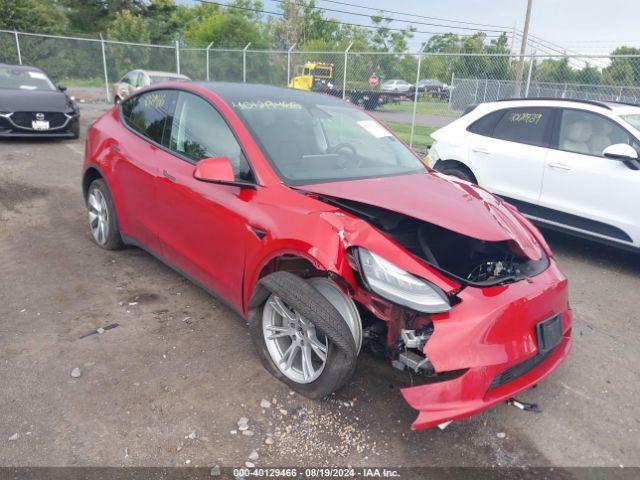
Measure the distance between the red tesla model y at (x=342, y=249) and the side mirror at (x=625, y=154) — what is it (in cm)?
231

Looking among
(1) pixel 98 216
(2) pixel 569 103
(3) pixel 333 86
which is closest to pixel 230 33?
(3) pixel 333 86

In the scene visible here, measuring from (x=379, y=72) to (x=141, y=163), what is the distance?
13.9 metres

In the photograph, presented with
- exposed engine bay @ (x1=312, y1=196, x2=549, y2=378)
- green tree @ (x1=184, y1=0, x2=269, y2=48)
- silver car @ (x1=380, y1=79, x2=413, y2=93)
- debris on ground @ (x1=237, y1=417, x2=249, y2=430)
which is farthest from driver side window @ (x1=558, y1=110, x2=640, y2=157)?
green tree @ (x1=184, y1=0, x2=269, y2=48)

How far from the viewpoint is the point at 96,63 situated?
21.8 meters

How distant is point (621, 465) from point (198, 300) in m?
2.95

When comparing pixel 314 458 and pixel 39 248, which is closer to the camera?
pixel 314 458

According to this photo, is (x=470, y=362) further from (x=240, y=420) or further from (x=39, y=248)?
(x=39, y=248)

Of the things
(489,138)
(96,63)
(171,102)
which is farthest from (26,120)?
(96,63)

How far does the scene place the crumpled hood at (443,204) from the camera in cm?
274

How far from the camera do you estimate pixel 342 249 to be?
262 cm

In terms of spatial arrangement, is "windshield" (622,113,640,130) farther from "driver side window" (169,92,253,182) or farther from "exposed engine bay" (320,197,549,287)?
"driver side window" (169,92,253,182)

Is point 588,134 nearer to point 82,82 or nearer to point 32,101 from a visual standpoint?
point 32,101

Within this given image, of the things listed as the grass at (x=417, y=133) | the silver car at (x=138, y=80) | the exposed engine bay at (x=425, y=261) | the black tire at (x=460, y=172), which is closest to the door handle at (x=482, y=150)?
the black tire at (x=460, y=172)

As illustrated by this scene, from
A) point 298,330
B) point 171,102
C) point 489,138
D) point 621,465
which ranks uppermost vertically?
point 171,102
